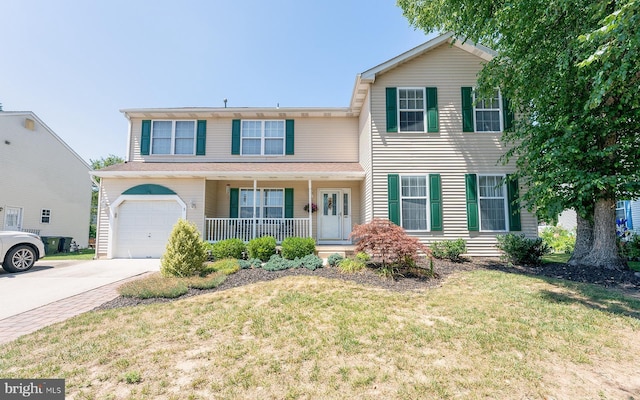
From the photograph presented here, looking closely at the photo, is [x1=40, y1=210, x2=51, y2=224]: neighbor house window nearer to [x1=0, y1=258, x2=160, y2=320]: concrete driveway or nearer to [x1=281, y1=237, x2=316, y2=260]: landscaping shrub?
[x1=0, y1=258, x2=160, y2=320]: concrete driveway

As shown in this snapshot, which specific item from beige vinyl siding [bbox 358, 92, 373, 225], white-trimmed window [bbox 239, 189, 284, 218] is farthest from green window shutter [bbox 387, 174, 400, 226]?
white-trimmed window [bbox 239, 189, 284, 218]

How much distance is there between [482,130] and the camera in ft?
32.6

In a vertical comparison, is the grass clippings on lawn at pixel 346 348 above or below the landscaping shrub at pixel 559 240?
below

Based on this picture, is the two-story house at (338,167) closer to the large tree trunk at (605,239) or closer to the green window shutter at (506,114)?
the green window shutter at (506,114)

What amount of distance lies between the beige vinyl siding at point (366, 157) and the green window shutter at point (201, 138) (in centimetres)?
653

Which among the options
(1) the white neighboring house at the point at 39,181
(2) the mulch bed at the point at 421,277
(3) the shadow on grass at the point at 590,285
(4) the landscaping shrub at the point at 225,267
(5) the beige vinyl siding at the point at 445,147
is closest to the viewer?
(3) the shadow on grass at the point at 590,285

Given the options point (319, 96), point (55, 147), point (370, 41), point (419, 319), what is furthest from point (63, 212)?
point (419, 319)

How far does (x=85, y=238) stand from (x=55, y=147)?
19.8ft

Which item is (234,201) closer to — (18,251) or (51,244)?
(18,251)

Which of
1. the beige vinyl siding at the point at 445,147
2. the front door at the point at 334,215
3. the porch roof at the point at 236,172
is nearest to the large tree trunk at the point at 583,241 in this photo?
the beige vinyl siding at the point at 445,147

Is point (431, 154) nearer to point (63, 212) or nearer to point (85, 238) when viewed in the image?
point (63, 212)

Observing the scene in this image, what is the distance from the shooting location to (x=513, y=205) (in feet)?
31.1

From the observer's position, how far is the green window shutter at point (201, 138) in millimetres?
11844

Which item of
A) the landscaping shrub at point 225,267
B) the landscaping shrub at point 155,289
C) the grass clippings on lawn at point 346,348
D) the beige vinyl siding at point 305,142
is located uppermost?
the beige vinyl siding at point 305,142
